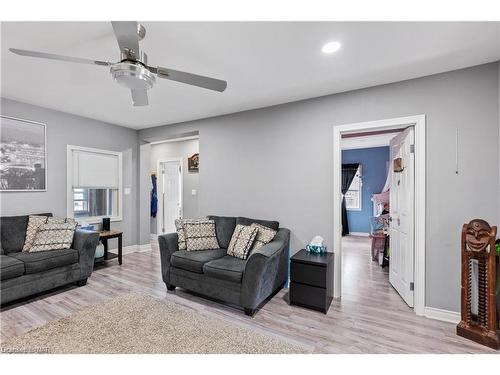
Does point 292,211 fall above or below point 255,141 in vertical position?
below

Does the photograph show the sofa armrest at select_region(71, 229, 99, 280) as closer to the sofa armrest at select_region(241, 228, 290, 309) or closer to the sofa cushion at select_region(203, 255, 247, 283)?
the sofa cushion at select_region(203, 255, 247, 283)

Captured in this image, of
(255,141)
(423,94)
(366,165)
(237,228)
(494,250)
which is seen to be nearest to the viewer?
(494,250)

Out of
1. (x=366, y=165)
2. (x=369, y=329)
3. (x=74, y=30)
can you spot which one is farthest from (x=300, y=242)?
(x=366, y=165)

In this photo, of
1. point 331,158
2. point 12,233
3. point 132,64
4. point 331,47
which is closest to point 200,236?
point 331,158

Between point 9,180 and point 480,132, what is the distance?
550 centimetres

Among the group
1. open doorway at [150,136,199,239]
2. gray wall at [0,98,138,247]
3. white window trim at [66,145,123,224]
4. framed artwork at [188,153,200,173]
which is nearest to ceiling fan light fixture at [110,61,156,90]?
gray wall at [0,98,138,247]

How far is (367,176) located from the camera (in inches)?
276

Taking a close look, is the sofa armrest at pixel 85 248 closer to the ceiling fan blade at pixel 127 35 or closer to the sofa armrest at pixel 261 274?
the sofa armrest at pixel 261 274

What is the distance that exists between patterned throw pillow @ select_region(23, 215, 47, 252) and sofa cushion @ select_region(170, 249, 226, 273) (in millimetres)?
1795

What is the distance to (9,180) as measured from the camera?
324cm

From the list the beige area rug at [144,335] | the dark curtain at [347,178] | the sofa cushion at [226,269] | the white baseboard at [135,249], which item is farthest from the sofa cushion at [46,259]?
the dark curtain at [347,178]

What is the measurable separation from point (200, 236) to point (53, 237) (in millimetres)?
1835

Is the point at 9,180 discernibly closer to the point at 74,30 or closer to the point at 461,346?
the point at 74,30

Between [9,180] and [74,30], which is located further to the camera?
[9,180]
